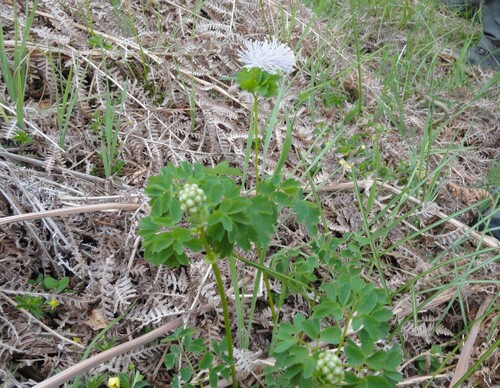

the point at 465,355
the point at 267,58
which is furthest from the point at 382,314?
the point at 267,58

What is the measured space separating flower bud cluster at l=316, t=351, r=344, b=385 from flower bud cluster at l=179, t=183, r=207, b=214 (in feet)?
1.12

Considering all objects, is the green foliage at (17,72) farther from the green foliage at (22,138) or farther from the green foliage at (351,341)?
the green foliage at (351,341)

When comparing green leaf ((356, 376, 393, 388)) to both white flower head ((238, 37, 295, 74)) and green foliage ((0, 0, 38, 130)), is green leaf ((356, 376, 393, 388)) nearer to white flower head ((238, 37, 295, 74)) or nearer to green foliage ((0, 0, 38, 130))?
white flower head ((238, 37, 295, 74))

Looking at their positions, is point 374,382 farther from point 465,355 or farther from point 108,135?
point 108,135

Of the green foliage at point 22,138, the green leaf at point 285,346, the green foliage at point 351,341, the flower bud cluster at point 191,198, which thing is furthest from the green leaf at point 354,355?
the green foliage at point 22,138

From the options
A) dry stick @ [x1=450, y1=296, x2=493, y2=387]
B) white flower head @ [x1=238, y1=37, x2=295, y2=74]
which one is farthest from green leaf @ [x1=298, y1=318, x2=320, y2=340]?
white flower head @ [x1=238, y1=37, x2=295, y2=74]

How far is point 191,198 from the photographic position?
0.83m

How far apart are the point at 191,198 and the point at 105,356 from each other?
51cm

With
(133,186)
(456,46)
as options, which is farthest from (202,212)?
(456,46)

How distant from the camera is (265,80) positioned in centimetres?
109

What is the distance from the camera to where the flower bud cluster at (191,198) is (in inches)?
32.5

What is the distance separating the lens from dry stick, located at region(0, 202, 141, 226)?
1.20 m

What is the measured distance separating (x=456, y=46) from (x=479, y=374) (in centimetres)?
269

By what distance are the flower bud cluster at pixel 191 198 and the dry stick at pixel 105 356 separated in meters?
0.49
